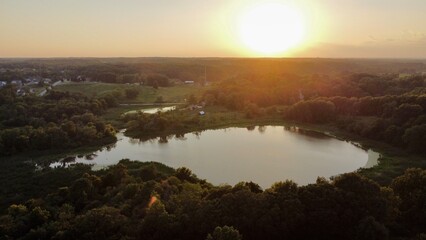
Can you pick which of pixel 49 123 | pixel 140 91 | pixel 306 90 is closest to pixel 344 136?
pixel 306 90

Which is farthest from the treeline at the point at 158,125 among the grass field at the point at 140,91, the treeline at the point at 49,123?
the grass field at the point at 140,91

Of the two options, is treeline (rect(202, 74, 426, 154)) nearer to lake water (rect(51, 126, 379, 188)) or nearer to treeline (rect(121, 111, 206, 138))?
lake water (rect(51, 126, 379, 188))

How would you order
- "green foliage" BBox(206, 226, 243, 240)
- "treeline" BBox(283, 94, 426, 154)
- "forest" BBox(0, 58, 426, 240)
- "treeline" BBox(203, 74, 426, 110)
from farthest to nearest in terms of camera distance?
"treeline" BBox(203, 74, 426, 110), "treeline" BBox(283, 94, 426, 154), "forest" BBox(0, 58, 426, 240), "green foliage" BBox(206, 226, 243, 240)

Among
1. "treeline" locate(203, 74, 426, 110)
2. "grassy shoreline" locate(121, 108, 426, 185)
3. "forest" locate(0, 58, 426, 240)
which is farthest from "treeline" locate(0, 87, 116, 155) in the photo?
"treeline" locate(203, 74, 426, 110)

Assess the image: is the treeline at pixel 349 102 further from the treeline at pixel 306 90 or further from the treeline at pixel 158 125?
the treeline at pixel 158 125

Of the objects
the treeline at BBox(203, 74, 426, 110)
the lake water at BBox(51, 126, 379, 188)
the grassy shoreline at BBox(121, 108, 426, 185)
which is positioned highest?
the treeline at BBox(203, 74, 426, 110)

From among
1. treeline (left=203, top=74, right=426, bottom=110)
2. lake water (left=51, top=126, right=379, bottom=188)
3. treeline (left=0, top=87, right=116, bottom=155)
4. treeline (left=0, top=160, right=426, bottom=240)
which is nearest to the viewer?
treeline (left=0, top=160, right=426, bottom=240)
